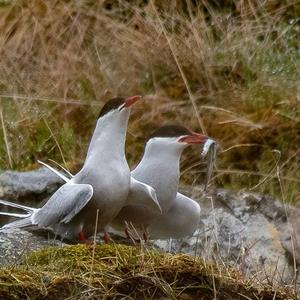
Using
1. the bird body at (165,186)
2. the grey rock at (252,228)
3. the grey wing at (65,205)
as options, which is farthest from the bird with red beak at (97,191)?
the grey rock at (252,228)

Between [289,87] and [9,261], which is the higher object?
[9,261]

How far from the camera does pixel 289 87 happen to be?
7.67 m

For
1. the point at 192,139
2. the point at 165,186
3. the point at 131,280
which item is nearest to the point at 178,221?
the point at 165,186

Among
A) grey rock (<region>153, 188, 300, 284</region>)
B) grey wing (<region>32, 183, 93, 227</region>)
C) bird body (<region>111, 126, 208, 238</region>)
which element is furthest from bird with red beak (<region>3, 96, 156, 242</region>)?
grey rock (<region>153, 188, 300, 284</region>)

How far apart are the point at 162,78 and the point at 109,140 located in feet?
8.45

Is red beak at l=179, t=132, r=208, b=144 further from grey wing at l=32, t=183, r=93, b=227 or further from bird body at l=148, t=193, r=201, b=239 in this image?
grey wing at l=32, t=183, r=93, b=227

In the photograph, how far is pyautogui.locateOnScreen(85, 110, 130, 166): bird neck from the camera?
5.32 meters

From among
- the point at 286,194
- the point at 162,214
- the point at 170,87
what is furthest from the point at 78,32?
the point at 162,214

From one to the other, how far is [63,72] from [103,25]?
28.6 inches

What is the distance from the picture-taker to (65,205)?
17.0 ft

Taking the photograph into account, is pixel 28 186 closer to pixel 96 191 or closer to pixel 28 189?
pixel 28 189

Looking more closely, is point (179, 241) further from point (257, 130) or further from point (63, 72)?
point (63, 72)

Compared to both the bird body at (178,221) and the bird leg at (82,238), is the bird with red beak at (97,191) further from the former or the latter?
the bird body at (178,221)

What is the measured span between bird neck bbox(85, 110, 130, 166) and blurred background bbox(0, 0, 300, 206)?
1343mm
